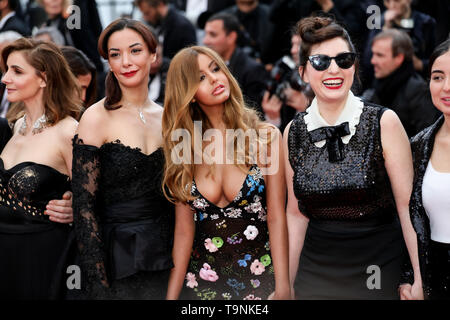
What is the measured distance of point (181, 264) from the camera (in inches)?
129

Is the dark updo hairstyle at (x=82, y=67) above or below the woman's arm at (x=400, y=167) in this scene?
above

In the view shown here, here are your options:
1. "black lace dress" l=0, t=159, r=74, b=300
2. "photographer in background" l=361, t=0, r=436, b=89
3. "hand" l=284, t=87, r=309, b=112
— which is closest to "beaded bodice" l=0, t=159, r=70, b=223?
"black lace dress" l=0, t=159, r=74, b=300

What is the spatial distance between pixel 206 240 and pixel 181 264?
0.18 metres

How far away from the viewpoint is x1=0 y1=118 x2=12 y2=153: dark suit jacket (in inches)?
153

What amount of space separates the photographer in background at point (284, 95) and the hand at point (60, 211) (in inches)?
80.4

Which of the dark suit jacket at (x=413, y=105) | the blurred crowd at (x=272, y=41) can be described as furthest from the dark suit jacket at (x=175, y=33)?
the dark suit jacket at (x=413, y=105)

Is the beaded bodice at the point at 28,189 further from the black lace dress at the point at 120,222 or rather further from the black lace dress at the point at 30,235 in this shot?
the black lace dress at the point at 120,222

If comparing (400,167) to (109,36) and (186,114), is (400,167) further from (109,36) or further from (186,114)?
(109,36)

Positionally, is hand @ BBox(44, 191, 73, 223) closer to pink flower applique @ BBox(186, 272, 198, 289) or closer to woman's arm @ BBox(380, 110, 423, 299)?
pink flower applique @ BBox(186, 272, 198, 289)

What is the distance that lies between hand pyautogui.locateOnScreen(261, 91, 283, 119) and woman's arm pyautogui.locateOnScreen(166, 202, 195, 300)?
2057 mm

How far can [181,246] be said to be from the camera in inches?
130

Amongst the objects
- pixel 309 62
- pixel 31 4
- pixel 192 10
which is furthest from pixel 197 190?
pixel 31 4

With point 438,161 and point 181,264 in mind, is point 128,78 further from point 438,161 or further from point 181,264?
point 438,161

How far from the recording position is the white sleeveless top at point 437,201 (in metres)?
2.71
